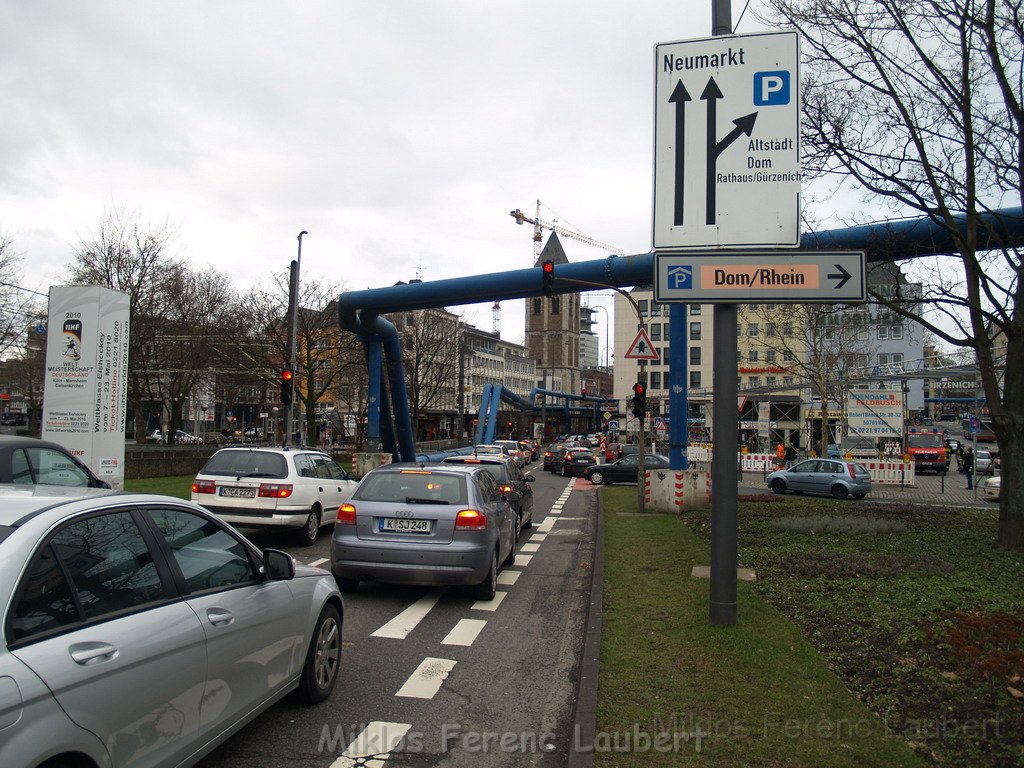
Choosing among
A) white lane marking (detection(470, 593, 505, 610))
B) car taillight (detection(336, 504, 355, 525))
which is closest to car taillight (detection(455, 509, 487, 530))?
white lane marking (detection(470, 593, 505, 610))

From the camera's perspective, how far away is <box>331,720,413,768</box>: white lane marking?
422 centimetres

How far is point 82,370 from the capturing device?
13.4 m

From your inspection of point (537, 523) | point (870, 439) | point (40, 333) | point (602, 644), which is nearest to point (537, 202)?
point (870, 439)

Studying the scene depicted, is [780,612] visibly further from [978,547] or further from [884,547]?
[978,547]

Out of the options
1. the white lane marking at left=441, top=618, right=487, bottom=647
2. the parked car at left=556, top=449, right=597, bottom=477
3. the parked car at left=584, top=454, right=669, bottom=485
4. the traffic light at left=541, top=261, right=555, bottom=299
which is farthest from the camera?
the parked car at left=556, top=449, right=597, bottom=477

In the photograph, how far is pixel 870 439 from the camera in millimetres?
50719

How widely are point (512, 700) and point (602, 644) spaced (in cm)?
130

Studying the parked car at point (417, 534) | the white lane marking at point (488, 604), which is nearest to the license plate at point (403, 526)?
the parked car at point (417, 534)

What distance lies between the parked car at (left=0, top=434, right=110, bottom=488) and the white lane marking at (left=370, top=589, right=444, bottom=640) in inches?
156

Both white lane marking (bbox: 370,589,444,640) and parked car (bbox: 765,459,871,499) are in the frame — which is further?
parked car (bbox: 765,459,871,499)

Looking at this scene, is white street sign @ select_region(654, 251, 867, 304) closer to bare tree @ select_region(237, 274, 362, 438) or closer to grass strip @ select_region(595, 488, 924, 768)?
grass strip @ select_region(595, 488, 924, 768)

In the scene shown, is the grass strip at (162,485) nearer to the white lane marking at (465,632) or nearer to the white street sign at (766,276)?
the white lane marking at (465,632)

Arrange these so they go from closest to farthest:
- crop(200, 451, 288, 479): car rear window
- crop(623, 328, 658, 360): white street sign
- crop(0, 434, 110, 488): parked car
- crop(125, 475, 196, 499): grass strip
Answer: crop(0, 434, 110, 488): parked car
crop(200, 451, 288, 479): car rear window
crop(623, 328, 658, 360): white street sign
crop(125, 475, 196, 499): grass strip

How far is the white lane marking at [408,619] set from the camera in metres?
7.02
